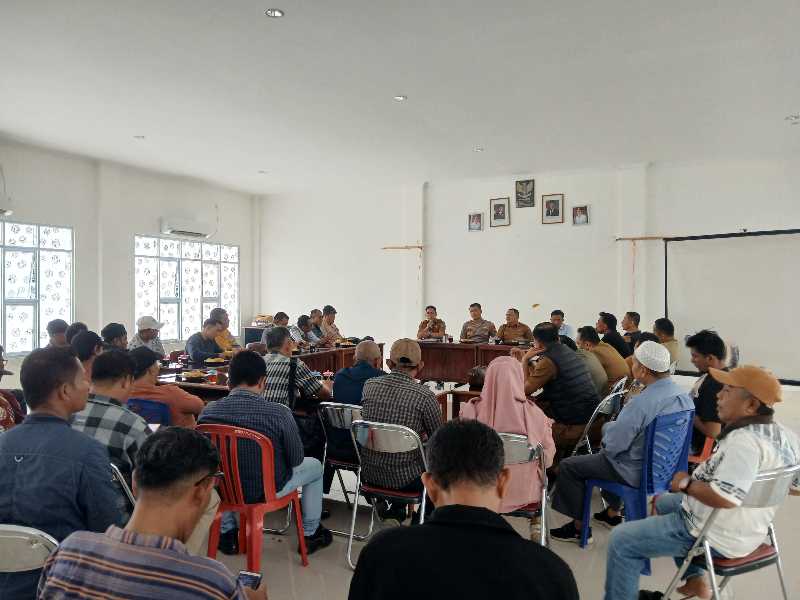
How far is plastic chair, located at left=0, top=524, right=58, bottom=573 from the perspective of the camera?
4.66 feet

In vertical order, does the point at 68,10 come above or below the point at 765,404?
above

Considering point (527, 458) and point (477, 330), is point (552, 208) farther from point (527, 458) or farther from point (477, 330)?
point (527, 458)

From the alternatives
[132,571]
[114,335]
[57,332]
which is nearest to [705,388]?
[132,571]

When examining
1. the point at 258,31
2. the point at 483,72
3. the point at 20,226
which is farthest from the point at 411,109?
the point at 20,226

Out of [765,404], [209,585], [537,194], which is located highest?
[537,194]

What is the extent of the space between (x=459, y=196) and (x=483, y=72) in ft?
15.2

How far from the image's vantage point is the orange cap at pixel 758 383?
200 centimetres

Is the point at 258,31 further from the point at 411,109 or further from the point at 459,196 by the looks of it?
the point at 459,196

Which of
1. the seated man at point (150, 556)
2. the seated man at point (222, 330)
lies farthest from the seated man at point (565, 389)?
the seated man at point (222, 330)

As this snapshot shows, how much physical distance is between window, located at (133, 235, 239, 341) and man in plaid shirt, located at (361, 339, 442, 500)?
277 inches

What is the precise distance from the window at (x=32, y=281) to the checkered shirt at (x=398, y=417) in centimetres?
643

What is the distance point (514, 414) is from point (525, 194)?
6.66 metres

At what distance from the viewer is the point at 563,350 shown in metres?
3.68

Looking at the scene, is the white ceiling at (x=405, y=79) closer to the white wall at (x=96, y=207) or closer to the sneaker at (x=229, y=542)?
the white wall at (x=96, y=207)
